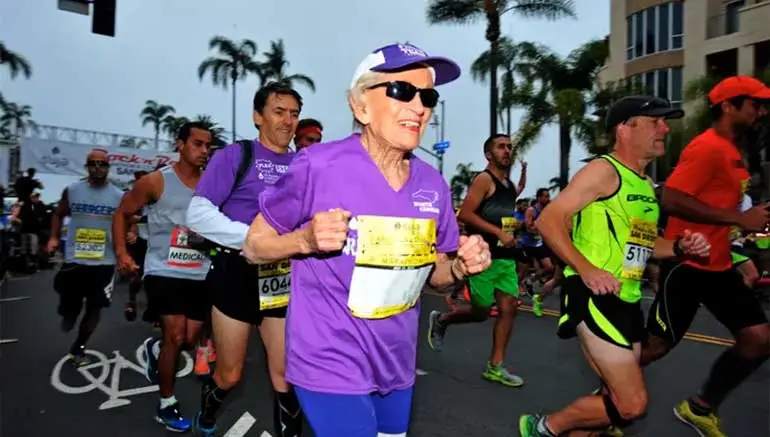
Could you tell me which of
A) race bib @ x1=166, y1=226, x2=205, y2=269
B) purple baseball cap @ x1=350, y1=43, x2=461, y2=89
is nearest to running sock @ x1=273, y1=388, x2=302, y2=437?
race bib @ x1=166, y1=226, x2=205, y2=269

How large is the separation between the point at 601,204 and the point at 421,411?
2233 millimetres

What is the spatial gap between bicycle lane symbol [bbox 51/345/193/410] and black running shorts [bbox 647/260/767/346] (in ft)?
12.4

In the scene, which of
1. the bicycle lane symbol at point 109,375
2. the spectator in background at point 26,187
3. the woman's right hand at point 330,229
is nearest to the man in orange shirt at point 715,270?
Answer: the woman's right hand at point 330,229

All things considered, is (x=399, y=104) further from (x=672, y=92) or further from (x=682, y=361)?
(x=672, y=92)

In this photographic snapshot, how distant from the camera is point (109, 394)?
18.3 feet

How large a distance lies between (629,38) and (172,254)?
1326 inches

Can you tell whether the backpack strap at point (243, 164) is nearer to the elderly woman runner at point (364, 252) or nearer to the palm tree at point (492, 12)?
the elderly woman runner at point (364, 252)

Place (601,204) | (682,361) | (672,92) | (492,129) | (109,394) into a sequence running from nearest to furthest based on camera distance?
(601,204)
(109,394)
(682,361)
(492,129)
(672,92)

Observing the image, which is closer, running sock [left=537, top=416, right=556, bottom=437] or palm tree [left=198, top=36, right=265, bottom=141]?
running sock [left=537, top=416, right=556, bottom=437]

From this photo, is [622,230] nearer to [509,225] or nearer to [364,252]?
[364,252]

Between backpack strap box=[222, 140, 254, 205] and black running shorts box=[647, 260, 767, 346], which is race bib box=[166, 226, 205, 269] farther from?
black running shorts box=[647, 260, 767, 346]

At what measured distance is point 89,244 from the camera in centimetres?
686

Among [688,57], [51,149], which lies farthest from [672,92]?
[51,149]

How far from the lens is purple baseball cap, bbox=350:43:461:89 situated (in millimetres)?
2375
